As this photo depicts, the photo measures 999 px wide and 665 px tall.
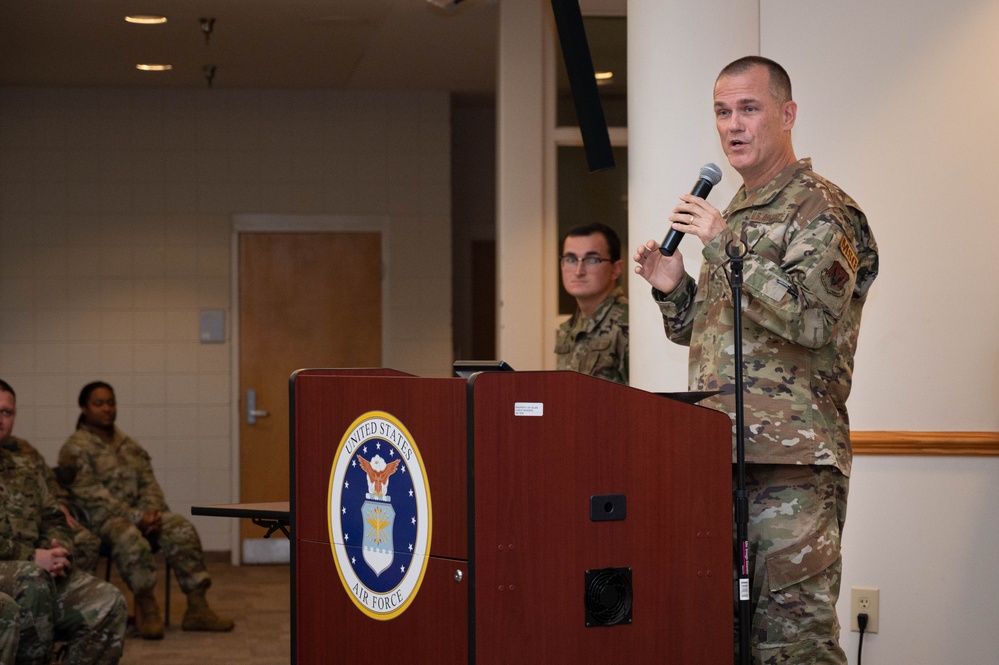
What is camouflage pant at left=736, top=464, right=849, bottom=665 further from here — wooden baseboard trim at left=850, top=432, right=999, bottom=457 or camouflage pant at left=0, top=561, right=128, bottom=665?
camouflage pant at left=0, top=561, right=128, bottom=665

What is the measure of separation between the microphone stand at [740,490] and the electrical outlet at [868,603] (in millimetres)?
1517

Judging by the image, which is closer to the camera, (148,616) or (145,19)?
(148,616)

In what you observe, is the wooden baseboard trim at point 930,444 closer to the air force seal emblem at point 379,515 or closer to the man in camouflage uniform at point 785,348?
the man in camouflage uniform at point 785,348

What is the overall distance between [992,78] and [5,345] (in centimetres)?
616

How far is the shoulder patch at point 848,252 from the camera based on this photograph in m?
2.09

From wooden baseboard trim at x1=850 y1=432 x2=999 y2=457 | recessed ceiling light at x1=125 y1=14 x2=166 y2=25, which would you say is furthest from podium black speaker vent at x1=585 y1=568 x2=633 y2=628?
recessed ceiling light at x1=125 y1=14 x2=166 y2=25

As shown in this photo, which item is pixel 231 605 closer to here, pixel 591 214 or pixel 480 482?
pixel 591 214

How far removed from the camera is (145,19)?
5703 millimetres

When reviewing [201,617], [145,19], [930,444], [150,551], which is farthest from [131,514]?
[930,444]

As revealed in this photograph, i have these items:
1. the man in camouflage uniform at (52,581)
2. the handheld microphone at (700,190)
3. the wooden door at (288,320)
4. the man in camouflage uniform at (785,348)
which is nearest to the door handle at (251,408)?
the wooden door at (288,320)

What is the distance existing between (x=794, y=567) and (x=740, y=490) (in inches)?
9.3

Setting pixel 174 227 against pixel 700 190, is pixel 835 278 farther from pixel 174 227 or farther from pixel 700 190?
pixel 174 227

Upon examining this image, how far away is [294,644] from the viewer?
2133 mm

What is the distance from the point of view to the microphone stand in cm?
198
